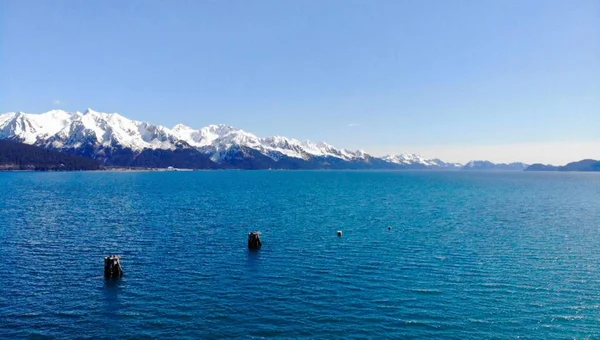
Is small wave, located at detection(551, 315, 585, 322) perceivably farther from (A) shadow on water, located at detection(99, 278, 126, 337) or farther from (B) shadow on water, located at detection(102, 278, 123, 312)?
(B) shadow on water, located at detection(102, 278, 123, 312)

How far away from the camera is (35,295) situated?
4003 centimetres

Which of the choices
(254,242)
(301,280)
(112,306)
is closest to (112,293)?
(112,306)

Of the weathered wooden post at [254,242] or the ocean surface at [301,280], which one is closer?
the ocean surface at [301,280]

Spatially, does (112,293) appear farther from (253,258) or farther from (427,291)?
(427,291)

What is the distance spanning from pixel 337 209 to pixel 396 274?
65269 millimetres

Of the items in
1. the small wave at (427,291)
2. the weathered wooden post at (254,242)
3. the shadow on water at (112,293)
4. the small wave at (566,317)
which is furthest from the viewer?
the weathered wooden post at (254,242)

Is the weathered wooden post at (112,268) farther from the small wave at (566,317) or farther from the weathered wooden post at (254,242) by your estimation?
the small wave at (566,317)

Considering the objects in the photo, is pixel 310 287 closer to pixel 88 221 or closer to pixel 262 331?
pixel 262 331

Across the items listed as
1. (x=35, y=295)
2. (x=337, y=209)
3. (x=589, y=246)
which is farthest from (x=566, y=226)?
(x=35, y=295)

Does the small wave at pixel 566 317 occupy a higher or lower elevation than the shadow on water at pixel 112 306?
higher

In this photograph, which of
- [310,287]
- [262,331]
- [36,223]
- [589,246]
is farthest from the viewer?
[36,223]

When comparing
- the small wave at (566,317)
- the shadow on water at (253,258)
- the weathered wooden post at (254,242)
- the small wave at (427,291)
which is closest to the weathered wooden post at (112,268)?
the shadow on water at (253,258)

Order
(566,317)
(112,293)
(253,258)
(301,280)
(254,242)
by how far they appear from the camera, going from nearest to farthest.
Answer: (566,317) → (112,293) → (301,280) → (253,258) → (254,242)

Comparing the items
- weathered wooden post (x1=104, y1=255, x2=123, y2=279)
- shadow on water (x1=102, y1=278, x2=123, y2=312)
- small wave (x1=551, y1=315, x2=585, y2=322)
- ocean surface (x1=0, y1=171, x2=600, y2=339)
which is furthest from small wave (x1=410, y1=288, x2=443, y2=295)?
weathered wooden post (x1=104, y1=255, x2=123, y2=279)
